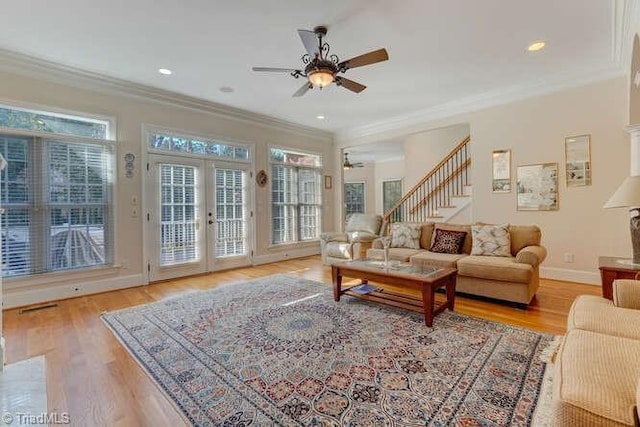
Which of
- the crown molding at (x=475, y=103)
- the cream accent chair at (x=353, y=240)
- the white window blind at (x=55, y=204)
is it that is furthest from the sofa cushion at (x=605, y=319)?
the white window blind at (x=55, y=204)

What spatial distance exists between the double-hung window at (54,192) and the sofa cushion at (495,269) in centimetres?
467

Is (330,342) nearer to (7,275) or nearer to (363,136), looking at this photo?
(7,275)

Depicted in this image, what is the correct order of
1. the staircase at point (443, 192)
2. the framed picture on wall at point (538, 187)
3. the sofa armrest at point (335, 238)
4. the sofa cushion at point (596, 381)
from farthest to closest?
1. the staircase at point (443, 192)
2. the sofa armrest at point (335, 238)
3. the framed picture on wall at point (538, 187)
4. the sofa cushion at point (596, 381)

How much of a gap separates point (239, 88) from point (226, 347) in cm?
361

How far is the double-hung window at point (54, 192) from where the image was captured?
3459mm

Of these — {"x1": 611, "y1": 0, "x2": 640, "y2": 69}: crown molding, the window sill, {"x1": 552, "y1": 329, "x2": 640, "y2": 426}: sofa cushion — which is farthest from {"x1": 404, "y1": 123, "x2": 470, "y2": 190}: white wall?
the window sill

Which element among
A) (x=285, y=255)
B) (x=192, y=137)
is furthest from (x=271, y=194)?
(x=192, y=137)

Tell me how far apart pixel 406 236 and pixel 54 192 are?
184 inches

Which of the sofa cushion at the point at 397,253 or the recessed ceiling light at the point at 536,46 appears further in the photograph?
the sofa cushion at the point at 397,253

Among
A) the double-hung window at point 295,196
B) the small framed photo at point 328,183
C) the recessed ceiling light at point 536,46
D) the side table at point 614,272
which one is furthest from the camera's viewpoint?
the small framed photo at point 328,183

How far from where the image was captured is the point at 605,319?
1662 millimetres

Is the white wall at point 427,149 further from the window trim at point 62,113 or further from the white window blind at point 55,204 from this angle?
the white window blind at point 55,204

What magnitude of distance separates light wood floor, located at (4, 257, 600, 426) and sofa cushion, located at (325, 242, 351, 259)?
0.72 meters

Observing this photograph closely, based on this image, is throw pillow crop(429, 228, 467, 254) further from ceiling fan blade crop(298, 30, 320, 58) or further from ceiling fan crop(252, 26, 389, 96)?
ceiling fan blade crop(298, 30, 320, 58)
